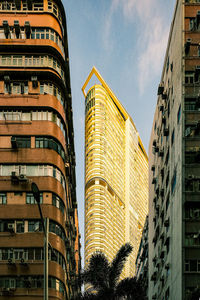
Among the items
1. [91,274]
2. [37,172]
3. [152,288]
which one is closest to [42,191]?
[37,172]

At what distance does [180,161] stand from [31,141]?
1252cm

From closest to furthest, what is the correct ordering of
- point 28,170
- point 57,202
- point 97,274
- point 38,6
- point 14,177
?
point 14,177 < point 28,170 < point 57,202 < point 97,274 < point 38,6

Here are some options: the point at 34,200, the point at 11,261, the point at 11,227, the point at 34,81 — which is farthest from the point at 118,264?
the point at 34,81

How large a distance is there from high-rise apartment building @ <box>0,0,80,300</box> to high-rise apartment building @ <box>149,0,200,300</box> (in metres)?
9.63

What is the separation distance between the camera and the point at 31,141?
45000mm

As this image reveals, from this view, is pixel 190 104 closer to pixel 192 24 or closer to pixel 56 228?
pixel 192 24

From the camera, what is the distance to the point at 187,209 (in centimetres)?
4447

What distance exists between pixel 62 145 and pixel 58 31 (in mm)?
10848

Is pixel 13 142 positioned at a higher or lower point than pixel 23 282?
higher

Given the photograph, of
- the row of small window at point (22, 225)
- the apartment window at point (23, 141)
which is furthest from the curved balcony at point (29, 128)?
the row of small window at point (22, 225)

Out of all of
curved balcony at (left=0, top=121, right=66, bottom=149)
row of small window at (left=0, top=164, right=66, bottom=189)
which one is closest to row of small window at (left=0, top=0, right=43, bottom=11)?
curved balcony at (left=0, top=121, right=66, bottom=149)

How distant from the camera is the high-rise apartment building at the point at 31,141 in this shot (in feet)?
136

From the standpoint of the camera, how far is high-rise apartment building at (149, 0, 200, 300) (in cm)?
4356

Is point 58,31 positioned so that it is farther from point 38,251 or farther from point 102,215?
point 102,215
